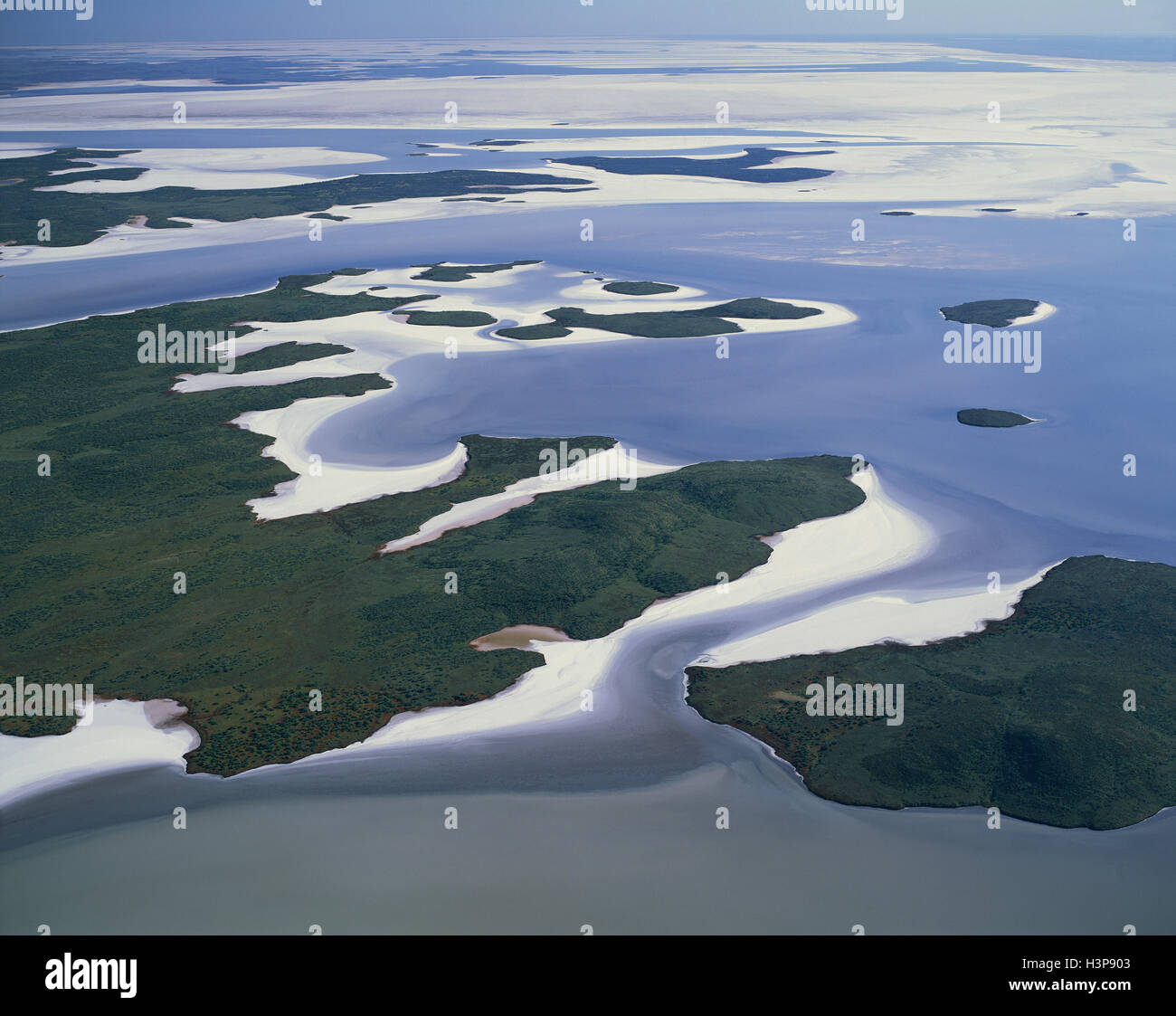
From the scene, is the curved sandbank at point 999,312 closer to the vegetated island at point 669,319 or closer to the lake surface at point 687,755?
the lake surface at point 687,755

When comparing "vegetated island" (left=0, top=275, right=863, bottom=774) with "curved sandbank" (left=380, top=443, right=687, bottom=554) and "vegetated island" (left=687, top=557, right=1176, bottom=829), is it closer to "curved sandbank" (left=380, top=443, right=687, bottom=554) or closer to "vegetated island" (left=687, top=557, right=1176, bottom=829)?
"curved sandbank" (left=380, top=443, right=687, bottom=554)

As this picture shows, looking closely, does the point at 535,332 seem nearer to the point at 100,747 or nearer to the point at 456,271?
the point at 456,271

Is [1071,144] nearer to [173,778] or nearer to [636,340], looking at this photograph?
[636,340]

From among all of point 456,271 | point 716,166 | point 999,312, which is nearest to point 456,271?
point 456,271

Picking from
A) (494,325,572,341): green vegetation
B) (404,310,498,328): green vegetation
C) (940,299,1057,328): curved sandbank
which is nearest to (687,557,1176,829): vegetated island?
(494,325,572,341): green vegetation

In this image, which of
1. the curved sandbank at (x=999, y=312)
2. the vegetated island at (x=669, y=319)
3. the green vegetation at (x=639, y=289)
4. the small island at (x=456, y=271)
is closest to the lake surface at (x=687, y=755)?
the curved sandbank at (x=999, y=312)

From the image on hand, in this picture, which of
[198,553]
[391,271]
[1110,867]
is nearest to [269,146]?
[391,271]
